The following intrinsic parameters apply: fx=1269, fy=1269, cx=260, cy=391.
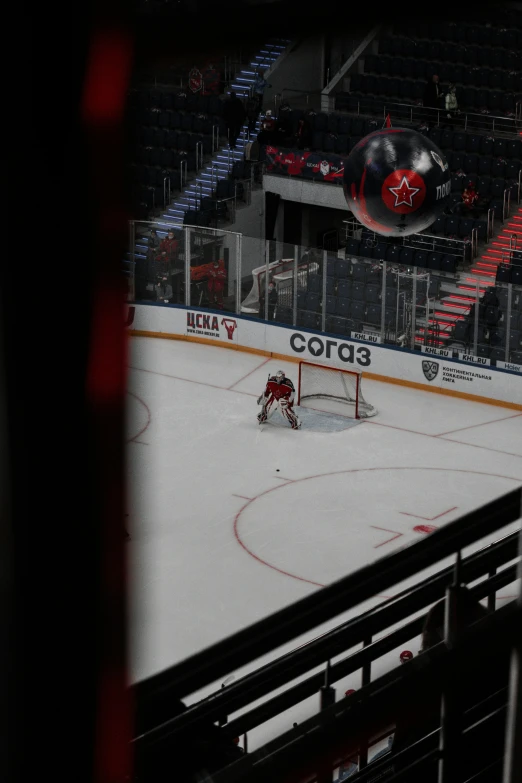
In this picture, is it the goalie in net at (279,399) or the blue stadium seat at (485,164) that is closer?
the goalie in net at (279,399)

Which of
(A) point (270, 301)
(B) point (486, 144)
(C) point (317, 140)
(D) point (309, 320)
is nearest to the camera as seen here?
(D) point (309, 320)

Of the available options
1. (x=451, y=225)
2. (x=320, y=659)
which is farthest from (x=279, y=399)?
(x=320, y=659)

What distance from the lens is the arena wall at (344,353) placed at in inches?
602

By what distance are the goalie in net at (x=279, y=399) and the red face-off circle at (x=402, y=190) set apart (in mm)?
5621

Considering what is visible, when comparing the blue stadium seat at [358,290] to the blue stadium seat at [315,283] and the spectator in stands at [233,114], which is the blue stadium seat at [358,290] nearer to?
the blue stadium seat at [315,283]

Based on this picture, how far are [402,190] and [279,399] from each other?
19.4 feet

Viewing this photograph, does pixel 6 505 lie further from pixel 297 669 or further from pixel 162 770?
pixel 297 669

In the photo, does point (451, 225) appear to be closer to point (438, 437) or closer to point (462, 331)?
point (462, 331)

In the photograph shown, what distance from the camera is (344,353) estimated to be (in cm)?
1633

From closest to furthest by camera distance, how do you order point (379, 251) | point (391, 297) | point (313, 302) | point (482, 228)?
point (391, 297), point (313, 302), point (379, 251), point (482, 228)

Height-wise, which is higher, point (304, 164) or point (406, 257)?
point (304, 164)

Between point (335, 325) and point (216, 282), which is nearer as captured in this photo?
point (335, 325)

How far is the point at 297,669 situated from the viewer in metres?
1.87

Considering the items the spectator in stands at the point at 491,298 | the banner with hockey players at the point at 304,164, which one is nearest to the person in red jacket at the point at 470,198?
the banner with hockey players at the point at 304,164
